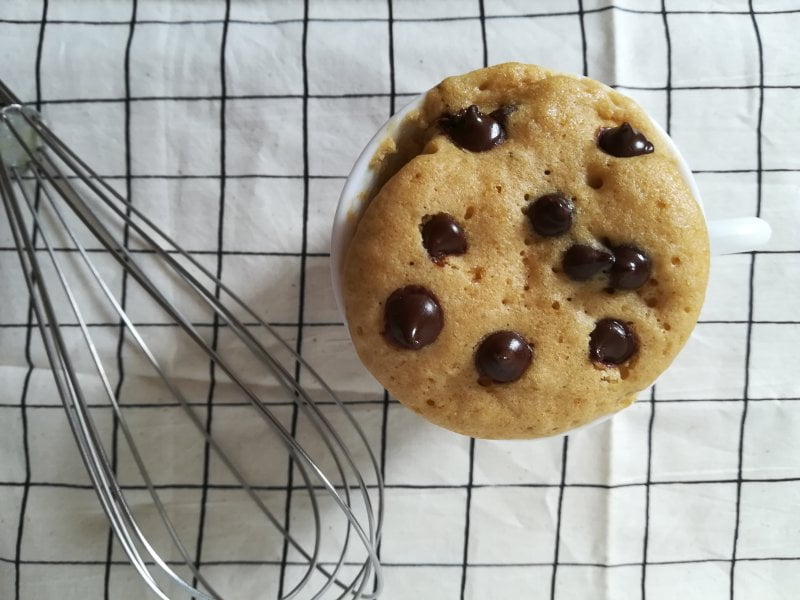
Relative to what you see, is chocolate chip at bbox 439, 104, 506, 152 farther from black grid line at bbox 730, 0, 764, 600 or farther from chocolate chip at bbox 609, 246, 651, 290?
black grid line at bbox 730, 0, 764, 600

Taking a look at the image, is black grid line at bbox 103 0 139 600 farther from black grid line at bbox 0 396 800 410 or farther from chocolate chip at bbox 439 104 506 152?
chocolate chip at bbox 439 104 506 152

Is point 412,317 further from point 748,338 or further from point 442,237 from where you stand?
point 748,338

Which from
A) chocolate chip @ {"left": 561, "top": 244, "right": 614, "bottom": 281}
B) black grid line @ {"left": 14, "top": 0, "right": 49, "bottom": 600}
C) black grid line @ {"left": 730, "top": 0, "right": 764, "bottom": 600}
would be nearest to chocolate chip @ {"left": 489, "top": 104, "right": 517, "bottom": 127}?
chocolate chip @ {"left": 561, "top": 244, "right": 614, "bottom": 281}

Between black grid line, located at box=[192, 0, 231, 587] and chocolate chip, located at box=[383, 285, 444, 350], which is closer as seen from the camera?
chocolate chip, located at box=[383, 285, 444, 350]

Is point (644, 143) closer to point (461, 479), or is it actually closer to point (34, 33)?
point (461, 479)

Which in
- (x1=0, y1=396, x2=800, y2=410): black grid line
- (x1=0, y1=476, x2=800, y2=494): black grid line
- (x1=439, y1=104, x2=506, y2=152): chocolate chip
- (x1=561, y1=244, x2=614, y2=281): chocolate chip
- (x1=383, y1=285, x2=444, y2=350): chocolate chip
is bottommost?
(x1=0, y1=476, x2=800, y2=494): black grid line

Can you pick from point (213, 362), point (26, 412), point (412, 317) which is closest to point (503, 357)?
point (412, 317)

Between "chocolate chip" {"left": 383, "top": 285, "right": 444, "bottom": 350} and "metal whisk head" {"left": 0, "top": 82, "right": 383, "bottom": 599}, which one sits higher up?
"chocolate chip" {"left": 383, "top": 285, "right": 444, "bottom": 350}
